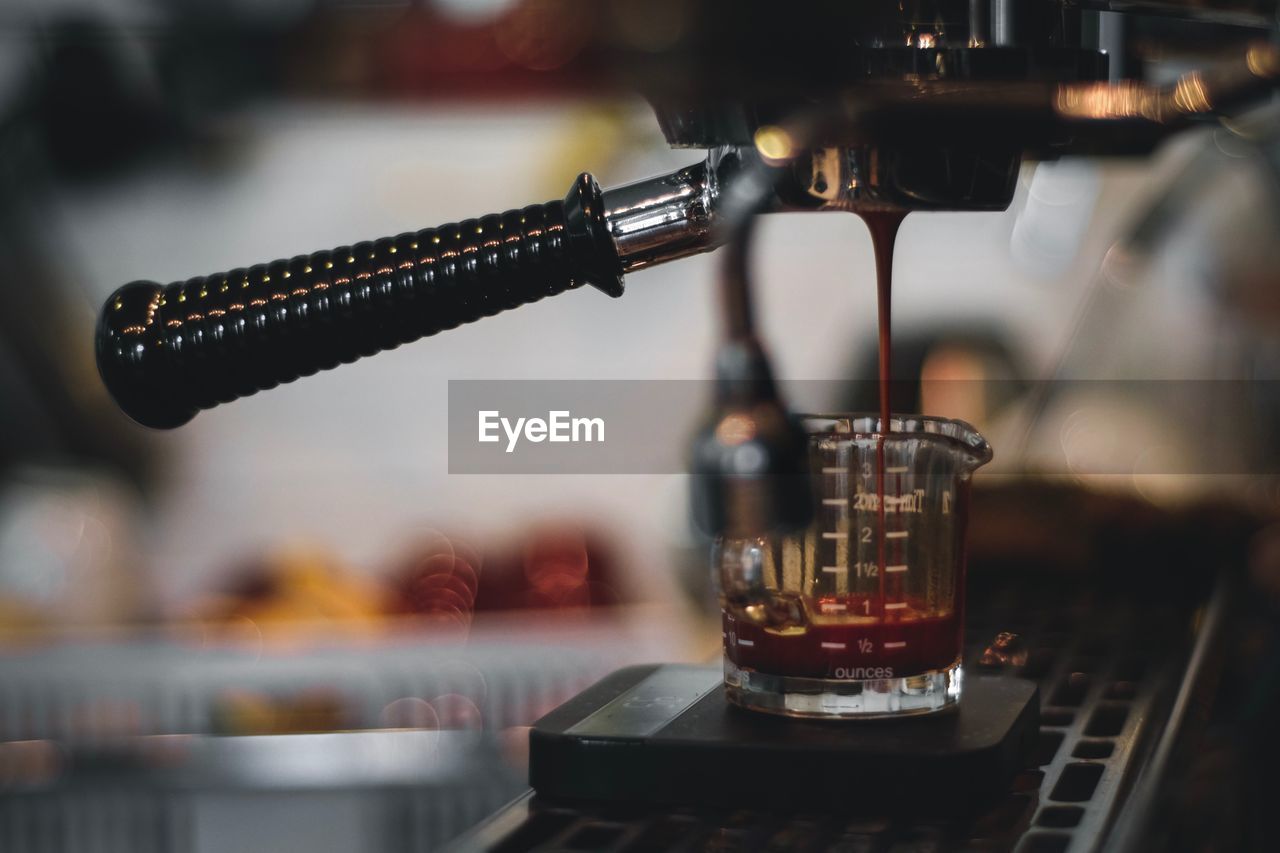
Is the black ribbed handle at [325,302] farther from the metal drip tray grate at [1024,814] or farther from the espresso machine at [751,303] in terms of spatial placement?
the metal drip tray grate at [1024,814]

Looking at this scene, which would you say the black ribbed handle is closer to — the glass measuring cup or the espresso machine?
the espresso machine

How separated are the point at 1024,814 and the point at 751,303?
184mm

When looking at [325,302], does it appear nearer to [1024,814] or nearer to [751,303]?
[751,303]

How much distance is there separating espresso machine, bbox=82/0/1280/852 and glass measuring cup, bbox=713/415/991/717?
0.01m

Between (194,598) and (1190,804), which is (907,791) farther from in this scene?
(194,598)

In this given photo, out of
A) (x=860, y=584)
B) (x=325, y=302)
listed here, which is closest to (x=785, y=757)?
(x=860, y=584)

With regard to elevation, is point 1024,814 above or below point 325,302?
below

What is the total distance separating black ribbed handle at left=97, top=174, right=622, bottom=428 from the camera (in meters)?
0.47

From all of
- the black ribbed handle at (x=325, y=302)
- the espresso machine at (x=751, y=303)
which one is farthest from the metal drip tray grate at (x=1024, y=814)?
the black ribbed handle at (x=325, y=302)

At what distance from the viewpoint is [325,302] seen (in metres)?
0.48

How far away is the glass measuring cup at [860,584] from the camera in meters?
0.50

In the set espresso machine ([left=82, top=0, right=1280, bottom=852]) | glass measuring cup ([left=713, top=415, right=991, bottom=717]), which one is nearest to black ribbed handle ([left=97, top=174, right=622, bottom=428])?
espresso machine ([left=82, top=0, right=1280, bottom=852])

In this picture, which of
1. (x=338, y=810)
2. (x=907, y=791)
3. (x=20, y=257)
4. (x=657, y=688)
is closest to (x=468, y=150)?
(x=20, y=257)

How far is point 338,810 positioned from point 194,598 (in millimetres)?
515
